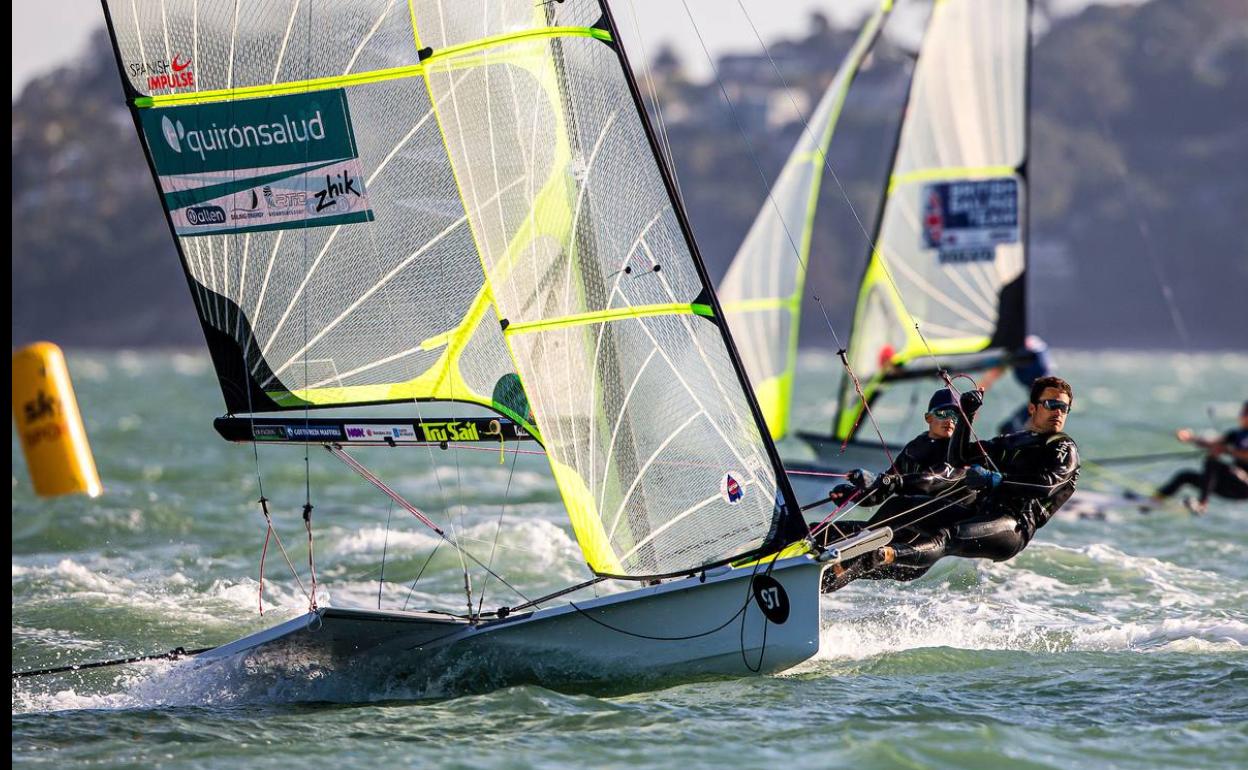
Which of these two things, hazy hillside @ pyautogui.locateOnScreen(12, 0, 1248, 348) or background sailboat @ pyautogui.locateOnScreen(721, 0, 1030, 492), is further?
hazy hillside @ pyautogui.locateOnScreen(12, 0, 1248, 348)

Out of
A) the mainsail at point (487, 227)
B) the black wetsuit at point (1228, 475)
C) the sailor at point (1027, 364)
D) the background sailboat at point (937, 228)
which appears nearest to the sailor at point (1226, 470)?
the black wetsuit at point (1228, 475)

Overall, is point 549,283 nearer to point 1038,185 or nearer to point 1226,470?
point 1226,470

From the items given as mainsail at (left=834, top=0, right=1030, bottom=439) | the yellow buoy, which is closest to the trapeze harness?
the yellow buoy

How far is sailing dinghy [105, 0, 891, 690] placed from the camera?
6500mm

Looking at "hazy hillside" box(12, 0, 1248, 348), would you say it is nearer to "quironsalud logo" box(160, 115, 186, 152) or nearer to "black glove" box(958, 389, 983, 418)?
"black glove" box(958, 389, 983, 418)

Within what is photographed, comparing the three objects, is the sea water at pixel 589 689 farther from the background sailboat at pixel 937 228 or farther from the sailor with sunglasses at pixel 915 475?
the background sailboat at pixel 937 228

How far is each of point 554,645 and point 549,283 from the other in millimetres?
1457

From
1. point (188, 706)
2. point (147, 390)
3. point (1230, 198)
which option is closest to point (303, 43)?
point (188, 706)

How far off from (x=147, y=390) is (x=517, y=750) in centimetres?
3343

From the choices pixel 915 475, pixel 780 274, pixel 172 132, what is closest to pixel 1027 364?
pixel 780 274

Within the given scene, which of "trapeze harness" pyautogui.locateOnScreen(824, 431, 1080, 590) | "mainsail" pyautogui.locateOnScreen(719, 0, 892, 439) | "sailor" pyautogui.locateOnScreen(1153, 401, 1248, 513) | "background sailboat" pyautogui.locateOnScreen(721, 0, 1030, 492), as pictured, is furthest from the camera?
"background sailboat" pyautogui.locateOnScreen(721, 0, 1030, 492)

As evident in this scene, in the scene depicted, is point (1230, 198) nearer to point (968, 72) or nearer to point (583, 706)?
point (968, 72)

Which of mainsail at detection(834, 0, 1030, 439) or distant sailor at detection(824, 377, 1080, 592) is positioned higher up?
mainsail at detection(834, 0, 1030, 439)

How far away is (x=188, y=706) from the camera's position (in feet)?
21.0
